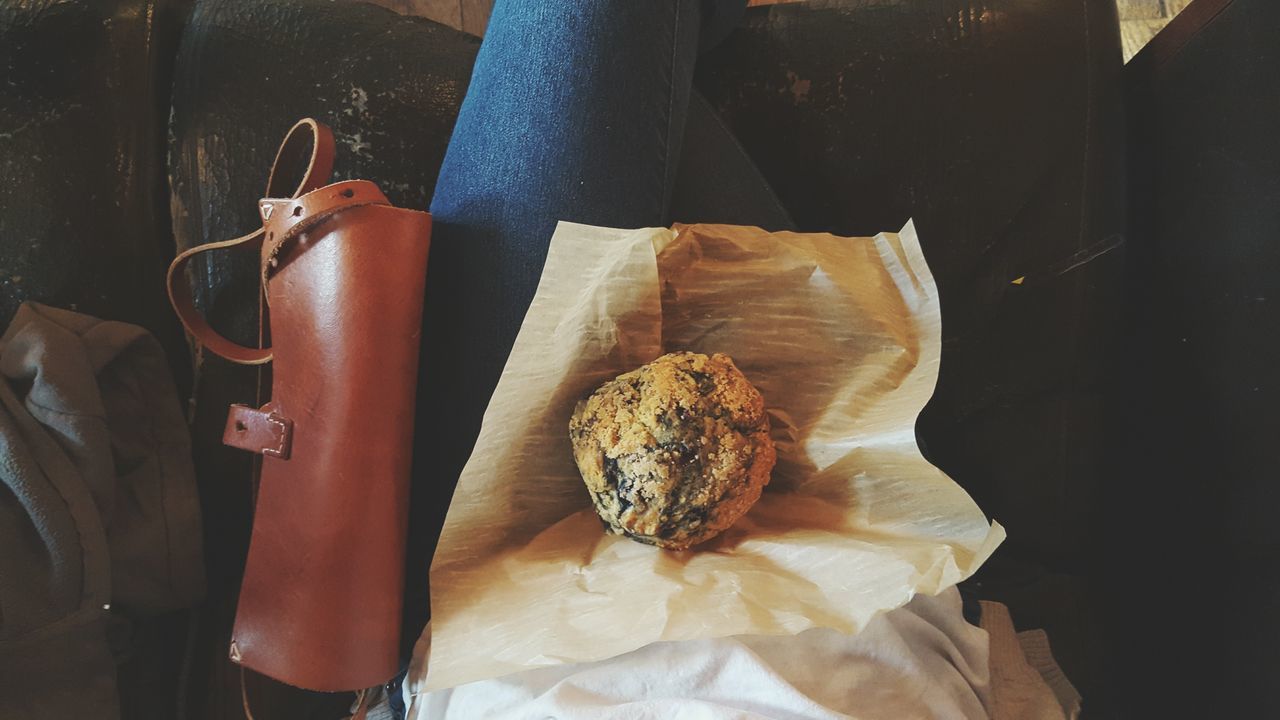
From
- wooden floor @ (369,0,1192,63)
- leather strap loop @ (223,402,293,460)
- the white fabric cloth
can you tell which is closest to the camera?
the white fabric cloth

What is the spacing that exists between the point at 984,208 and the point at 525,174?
50 centimetres

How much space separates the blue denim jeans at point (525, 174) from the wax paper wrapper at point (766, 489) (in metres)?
0.09

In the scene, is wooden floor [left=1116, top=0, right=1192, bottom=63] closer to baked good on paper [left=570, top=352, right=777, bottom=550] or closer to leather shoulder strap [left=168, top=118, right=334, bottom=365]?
baked good on paper [left=570, top=352, right=777, bottom=550]

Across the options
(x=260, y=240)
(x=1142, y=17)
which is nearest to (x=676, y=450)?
(x=260, y=240)

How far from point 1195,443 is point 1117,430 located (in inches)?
3.9

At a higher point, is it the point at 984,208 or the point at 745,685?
the point at 984,208

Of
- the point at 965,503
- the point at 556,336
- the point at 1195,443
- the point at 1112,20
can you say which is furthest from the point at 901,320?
the point at 1112,20

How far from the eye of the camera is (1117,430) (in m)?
0.79

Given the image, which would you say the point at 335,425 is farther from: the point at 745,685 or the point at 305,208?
the point at 745,685

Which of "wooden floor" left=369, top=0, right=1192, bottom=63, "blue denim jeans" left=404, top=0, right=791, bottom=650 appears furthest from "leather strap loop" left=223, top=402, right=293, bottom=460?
"wooden floor" left=369, top=0, right=1192, bottom=63

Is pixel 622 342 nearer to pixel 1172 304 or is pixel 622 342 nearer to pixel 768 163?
pixel 768 163

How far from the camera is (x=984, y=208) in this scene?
0.79 metres

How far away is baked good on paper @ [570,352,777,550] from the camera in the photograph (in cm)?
51

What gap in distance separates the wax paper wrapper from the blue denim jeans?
3.4 inches
